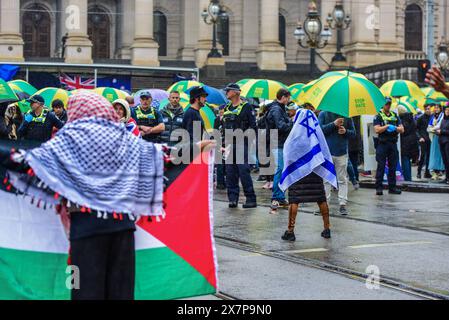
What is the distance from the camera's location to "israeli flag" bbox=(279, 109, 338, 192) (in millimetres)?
11883

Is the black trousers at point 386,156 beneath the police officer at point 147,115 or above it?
beneath

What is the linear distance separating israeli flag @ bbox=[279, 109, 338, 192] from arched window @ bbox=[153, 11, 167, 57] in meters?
46.5

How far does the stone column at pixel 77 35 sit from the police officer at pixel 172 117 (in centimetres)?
3266

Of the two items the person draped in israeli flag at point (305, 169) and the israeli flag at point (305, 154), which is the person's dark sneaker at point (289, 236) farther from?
the israeli flag at point (305, 154)

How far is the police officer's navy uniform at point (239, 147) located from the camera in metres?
15.4

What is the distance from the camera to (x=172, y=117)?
16.2 metres

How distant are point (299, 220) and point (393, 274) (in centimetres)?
449

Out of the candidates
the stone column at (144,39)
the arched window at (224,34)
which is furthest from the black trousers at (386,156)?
the arched window at (224,34)

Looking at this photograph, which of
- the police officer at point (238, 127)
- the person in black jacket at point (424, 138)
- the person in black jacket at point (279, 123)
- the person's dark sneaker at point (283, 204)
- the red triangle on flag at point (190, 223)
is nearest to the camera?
the red triangle on flag at point (190, 223)

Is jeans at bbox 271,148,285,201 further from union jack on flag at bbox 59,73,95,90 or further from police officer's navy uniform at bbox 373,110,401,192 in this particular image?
union jack on flag at bbox 59,73,95,90

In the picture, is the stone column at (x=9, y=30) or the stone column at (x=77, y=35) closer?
the stone column at (x=77, y=35)

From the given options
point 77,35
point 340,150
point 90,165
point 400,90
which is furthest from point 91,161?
point 77,35

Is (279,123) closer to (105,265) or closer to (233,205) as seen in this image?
(233,205)

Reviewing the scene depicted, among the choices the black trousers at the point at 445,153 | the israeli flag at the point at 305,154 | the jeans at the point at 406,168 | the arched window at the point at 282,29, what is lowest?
the jeans at the point at 406,168
